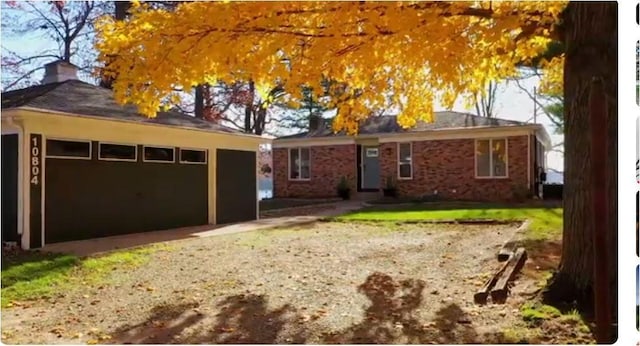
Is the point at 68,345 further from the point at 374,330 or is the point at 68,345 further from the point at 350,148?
the point at 350,148

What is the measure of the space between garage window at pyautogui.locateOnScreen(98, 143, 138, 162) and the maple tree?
455 cm

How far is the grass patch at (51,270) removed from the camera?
607 centimetres

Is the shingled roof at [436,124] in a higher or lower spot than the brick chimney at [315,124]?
lower

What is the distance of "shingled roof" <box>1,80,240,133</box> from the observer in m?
10.3

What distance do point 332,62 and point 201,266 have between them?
3285 mm

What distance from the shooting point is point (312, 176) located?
2314 cm

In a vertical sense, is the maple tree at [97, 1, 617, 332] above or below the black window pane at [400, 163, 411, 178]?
above

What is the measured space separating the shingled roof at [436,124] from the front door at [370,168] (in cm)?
95

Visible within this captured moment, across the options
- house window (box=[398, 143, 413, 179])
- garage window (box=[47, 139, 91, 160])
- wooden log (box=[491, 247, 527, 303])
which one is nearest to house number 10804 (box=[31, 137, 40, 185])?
garage window (box=[47, 139, 91, 160])

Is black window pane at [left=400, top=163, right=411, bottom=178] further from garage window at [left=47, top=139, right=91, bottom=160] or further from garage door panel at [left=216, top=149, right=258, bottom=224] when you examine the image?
garage window at [left=47, top=139, right=91, bottom=160]

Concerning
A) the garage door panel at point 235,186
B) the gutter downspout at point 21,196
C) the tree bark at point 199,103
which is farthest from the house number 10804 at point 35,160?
the tree bark at point 199,103

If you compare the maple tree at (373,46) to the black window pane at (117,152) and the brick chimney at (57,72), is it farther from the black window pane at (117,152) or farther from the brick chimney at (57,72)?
the brick chimney at (57,72)

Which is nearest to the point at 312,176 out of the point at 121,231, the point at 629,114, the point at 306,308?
the point at 121,231

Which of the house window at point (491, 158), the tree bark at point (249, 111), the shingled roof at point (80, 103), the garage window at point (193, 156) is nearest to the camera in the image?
the shingled roof at point (80, 103)
